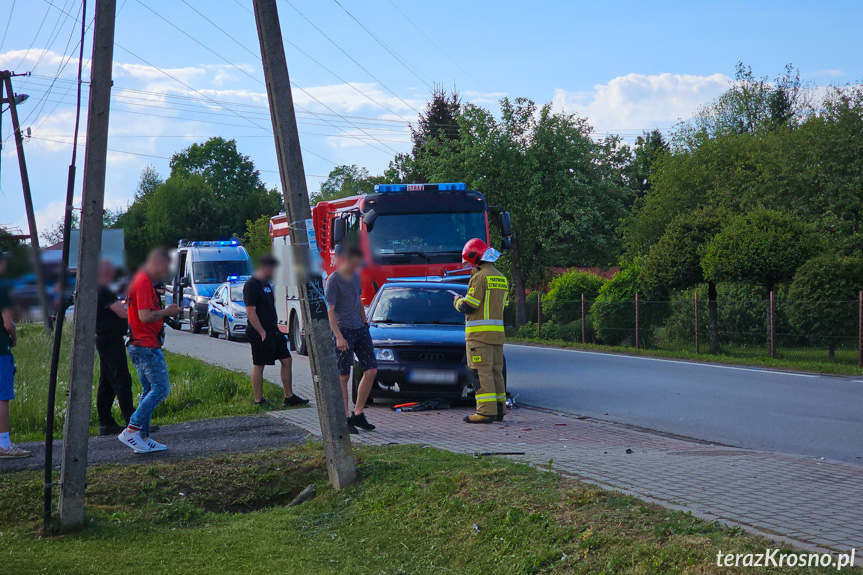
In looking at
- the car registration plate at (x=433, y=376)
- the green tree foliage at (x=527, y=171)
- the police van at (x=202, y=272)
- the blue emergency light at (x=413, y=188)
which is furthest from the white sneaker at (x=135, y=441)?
the green tree foliage at (x=527, y=171)

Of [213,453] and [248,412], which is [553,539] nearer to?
[213,453]

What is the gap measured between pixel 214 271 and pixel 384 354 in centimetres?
2214

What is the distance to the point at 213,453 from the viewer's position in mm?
7766

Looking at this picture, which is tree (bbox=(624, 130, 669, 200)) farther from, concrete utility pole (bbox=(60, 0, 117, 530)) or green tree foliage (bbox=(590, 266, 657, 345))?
concrete utility pole (bbox=(60, 0, 117, 530))

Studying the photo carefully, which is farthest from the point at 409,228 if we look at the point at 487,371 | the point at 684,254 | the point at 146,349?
the point at 684,254

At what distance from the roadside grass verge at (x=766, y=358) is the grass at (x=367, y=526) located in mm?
13555

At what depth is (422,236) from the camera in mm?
16219

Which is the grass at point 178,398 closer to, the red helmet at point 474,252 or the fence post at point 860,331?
the red helmet at point 474,252

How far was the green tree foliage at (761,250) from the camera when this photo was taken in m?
21.2

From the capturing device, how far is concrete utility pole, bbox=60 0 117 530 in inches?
220

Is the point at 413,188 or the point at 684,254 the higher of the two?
the point at 413,188

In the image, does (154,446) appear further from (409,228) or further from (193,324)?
(193,324)

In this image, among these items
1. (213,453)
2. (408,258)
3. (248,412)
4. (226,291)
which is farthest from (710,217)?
(213,453)

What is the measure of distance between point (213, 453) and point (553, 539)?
4.26 metres
